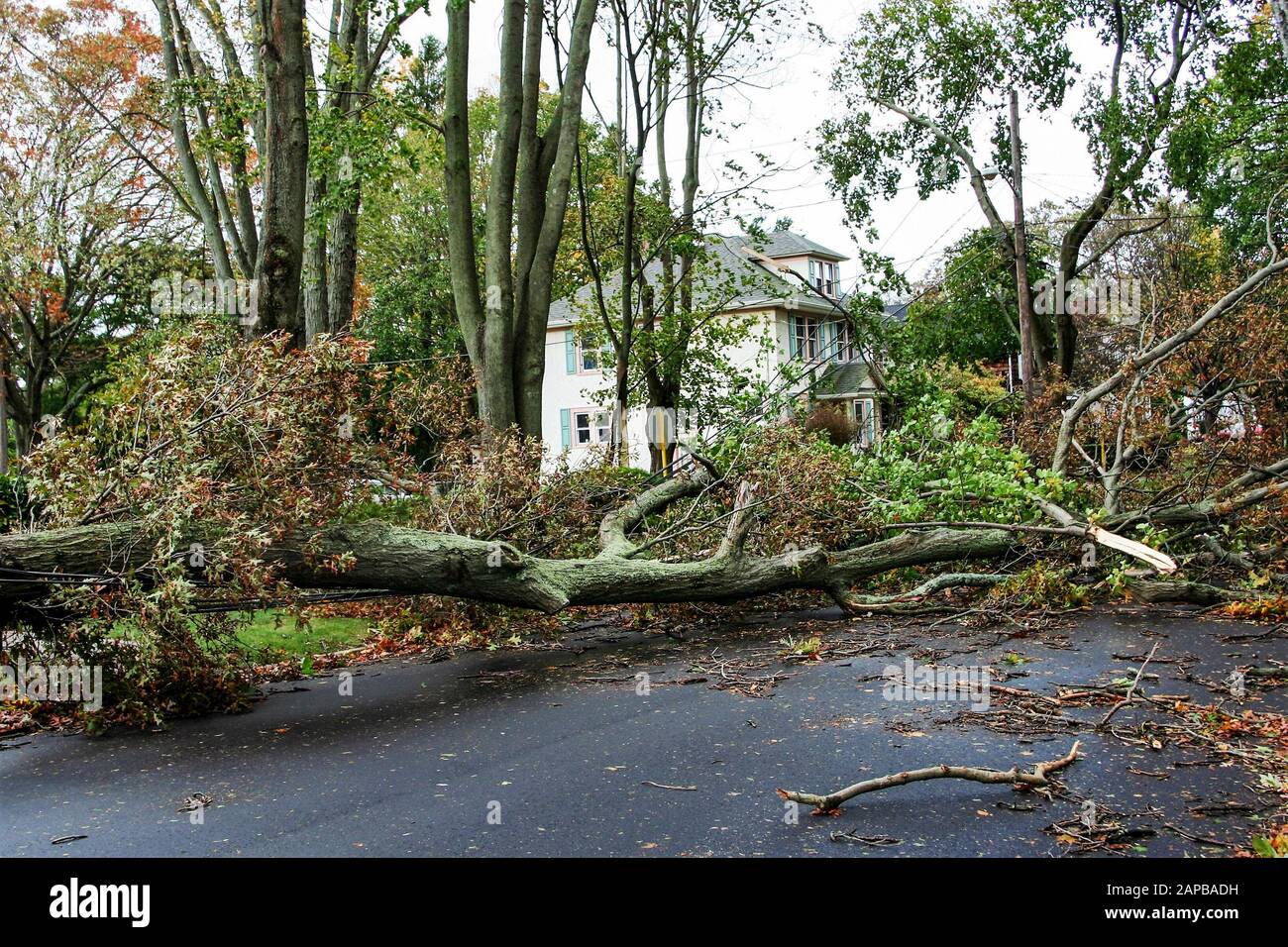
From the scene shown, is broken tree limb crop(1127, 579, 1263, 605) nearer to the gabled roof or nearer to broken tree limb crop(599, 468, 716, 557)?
broken tree limb crop(599, 468, 716, 557)

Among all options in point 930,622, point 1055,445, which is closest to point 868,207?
point 1055,445

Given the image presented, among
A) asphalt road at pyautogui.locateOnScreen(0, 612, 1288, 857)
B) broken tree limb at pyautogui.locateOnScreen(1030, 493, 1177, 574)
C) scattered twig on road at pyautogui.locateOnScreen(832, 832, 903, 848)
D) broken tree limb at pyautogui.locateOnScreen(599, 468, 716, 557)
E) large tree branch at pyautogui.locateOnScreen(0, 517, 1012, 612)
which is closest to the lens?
scattered twig on road at pyautogui.locateOnScreen(832, 832, 903, 848)

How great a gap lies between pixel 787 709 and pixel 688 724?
2.08 feet

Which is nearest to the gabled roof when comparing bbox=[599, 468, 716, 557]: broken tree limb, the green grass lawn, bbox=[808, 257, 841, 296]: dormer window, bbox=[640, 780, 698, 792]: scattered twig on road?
bbox=[808, 257, 841, 296]: dormer window

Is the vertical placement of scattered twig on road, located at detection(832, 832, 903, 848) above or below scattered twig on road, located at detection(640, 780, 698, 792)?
above

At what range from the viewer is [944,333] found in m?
28.2

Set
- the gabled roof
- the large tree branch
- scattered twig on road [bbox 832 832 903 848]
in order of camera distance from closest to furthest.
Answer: scattered twig on road [bbox 832 832 903 848] → the large tree branch → the gabled roof

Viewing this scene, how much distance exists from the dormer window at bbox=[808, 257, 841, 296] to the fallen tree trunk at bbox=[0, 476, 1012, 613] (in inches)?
1155

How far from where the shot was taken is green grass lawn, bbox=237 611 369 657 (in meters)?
8.66

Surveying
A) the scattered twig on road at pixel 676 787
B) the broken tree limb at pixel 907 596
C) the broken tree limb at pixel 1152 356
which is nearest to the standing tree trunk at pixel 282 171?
the broken tree limb at pixel 907 596

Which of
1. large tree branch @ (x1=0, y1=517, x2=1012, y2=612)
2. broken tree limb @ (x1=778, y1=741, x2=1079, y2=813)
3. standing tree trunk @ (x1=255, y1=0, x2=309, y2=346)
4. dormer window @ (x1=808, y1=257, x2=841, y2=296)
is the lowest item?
broken tree limb @ (x1=778, y1=741, x2=1079, y2=813)

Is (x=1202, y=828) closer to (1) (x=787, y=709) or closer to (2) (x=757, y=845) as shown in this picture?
(2) (x=757, y=845)
